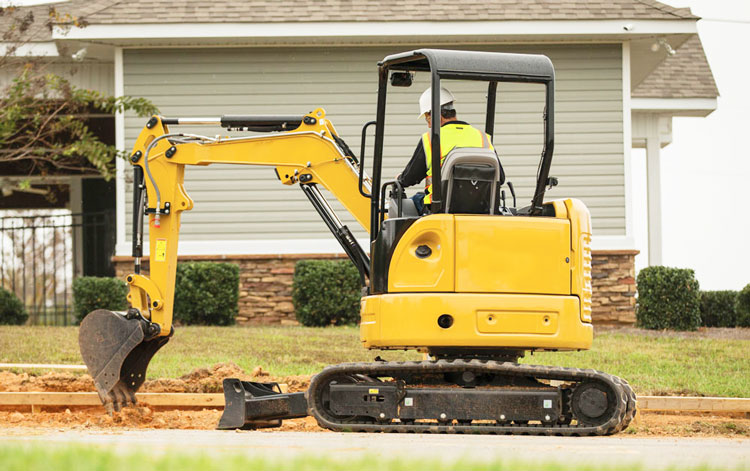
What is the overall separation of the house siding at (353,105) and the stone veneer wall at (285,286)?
0.74m

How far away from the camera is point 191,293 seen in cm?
1800

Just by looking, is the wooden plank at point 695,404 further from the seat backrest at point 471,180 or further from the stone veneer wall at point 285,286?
the stone veneer wall at point 285,286

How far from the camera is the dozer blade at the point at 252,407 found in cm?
852

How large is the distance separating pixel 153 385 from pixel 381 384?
3.92 meters

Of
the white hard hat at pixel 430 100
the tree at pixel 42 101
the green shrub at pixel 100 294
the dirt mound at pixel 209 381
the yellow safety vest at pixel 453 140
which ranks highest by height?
the tree at pixel 42 101

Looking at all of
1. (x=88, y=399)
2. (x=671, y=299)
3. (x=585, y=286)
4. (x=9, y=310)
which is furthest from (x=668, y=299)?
(x=9, y=310)

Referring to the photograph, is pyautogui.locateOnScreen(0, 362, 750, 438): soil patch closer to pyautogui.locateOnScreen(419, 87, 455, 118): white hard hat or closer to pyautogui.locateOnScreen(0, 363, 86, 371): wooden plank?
pyautogui.locateOnScreen(0, 363, 86, 371): wooden plank

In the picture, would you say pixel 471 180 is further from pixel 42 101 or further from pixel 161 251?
pixel 42 101

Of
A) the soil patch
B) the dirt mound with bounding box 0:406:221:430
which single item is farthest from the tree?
the dirt mound with bounding box 0:406:221:430

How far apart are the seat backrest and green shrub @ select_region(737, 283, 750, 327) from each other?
13.6 meters

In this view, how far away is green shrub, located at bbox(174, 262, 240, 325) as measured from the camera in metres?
18.0

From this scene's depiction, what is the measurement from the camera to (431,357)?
8344 millimetres

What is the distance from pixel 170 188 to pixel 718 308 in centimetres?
1475

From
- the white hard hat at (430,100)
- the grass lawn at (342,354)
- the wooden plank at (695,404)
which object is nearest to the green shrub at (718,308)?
the grass lawn at (342,354)
